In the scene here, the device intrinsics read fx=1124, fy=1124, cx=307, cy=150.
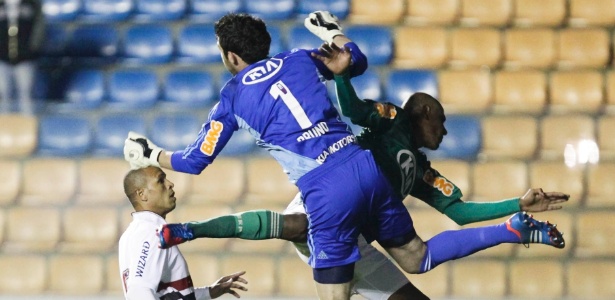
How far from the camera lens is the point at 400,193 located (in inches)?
185

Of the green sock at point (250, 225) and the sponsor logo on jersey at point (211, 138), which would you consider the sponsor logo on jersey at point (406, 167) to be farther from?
the sponsor logo on jersey at point (211, 138)

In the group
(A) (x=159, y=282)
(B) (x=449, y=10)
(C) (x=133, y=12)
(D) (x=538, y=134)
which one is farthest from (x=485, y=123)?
(A) (x=159, y=282)

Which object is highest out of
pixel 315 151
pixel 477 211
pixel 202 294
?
pixel 315 151

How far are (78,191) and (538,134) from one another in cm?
305

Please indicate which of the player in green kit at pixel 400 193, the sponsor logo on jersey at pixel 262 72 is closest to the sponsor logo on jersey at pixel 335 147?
the player in green kit at pixel 400 193

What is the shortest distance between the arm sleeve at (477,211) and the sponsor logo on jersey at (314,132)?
83 centimetres

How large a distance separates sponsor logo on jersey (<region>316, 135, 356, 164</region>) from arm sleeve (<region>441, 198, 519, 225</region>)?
0.71 m

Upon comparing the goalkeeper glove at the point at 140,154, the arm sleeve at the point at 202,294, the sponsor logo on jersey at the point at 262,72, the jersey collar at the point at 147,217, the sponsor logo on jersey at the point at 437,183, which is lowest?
the arm sleeve at the point at 202,294

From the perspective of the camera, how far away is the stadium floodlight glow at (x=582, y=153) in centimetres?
735

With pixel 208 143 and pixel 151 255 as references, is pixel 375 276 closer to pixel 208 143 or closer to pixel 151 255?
pixel 208 143

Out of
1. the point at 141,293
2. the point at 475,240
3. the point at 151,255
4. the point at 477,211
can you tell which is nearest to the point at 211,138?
the point at 151,255

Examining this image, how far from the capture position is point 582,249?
711 cm

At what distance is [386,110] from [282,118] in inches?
22.2

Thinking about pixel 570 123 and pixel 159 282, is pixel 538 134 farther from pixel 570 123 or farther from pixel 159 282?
pixel 159 282
